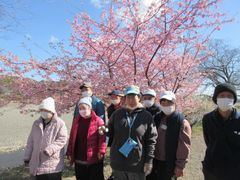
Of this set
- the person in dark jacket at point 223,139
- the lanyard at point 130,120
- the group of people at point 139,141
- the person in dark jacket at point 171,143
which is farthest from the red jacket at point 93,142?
the person in dark jacket at point 223,139

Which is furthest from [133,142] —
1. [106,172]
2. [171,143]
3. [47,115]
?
[106,172]

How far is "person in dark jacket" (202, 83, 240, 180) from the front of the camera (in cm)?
311

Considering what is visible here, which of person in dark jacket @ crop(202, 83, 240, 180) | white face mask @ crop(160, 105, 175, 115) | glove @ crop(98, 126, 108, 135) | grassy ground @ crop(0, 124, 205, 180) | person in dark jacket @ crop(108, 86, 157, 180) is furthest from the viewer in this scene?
grassy ground @ crop(0, 124, 205, 180)

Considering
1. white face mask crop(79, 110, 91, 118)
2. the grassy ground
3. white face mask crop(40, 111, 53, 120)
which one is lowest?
the grassy ground

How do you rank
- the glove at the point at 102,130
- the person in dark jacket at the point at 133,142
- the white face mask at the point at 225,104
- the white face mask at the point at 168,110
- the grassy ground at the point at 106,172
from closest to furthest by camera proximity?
1. the white face mask at the point at 225,104
2. the person in dark jacket at the point at 133,142
3. the white face mask at the point at 168,110
4. the glove at the point at 102,130
5. the grassy ground at the point at 106,172

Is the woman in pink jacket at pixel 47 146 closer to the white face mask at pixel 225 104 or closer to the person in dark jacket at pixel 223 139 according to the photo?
the person in dark jacket at pixel 223 139

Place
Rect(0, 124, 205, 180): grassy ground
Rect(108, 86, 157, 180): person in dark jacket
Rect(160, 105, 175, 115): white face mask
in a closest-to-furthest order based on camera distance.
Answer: Rect(108, 86, 157, 180): person in dark jacket, Rect(160, 105, 175, 115): white face mask, Rect(0, 124, 205, 180): grassy ground

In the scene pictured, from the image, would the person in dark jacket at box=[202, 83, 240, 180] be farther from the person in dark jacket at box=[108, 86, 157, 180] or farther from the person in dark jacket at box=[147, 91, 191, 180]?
the person in dark jacket at box=[108, 86, 157, 180]

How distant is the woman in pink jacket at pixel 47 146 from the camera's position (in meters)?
3.83

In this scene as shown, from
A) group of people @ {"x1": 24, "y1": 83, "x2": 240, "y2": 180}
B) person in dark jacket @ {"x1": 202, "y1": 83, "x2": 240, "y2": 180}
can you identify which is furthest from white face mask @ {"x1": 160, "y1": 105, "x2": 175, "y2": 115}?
person in dark jacket @ {"x1": 202, "y1": 83, "x2": 240, "y2": 180}

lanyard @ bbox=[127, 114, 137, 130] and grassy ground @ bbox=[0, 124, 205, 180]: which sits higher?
lanyard @ bbox=[127, 114, 137, 130]

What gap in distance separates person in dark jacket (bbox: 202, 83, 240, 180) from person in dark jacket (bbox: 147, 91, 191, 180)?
1.07ft

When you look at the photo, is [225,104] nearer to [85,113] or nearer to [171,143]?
[171,143]

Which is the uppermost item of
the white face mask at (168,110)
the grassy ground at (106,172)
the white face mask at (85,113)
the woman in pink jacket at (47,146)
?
the white face mask at (168,110)
